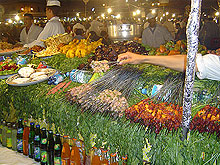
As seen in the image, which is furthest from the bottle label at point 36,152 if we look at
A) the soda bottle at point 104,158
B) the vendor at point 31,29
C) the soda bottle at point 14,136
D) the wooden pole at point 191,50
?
the vendor at point 31,29

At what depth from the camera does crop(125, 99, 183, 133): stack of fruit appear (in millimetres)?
1620

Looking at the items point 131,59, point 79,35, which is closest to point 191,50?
point 131,59

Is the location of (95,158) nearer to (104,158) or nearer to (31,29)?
(104,158)

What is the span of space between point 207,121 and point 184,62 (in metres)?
0.62

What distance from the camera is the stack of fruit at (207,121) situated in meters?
1.49

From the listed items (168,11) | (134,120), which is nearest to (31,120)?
(134,120)

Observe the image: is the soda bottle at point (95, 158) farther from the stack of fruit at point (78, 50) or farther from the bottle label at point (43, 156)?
the stack of fruit at point (78, 50)

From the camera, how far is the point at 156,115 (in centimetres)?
168

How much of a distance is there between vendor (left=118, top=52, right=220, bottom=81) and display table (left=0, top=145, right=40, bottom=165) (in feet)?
5.50

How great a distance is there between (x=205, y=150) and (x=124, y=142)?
0.65 meters

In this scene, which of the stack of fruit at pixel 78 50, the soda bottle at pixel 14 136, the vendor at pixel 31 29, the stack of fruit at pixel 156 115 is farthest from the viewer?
the vendor at pixel 31 29

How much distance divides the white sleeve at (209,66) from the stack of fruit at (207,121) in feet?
1.12

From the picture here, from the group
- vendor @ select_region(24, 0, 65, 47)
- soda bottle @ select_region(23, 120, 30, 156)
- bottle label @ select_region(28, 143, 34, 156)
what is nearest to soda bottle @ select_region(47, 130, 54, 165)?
bottle label @ select_region(28, 143, 34, 156)

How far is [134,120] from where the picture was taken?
5.83ft
